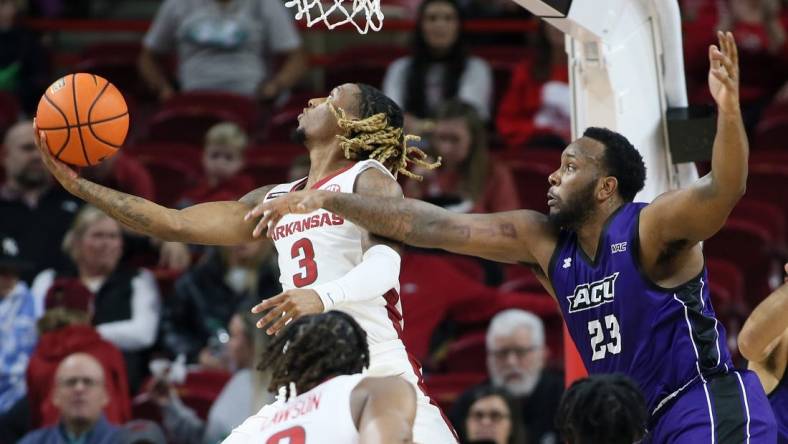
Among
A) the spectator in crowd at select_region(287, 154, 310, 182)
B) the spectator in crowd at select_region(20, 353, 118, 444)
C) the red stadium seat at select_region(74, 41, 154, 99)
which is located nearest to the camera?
the spectator in crowd at select_region(20, 353, 118, 444)

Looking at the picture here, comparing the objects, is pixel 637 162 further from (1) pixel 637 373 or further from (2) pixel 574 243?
(1) pixel 637 373

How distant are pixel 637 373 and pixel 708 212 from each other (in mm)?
686

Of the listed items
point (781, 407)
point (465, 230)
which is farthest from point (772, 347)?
point (465, 230)

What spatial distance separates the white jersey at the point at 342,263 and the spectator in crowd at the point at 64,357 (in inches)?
114

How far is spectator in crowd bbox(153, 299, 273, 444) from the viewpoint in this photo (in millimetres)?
8875

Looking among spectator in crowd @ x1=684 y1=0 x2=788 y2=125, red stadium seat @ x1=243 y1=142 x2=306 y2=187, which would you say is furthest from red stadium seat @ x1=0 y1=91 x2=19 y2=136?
spectator in crowd @ x1=684 y1=0 x2=788 y2=125

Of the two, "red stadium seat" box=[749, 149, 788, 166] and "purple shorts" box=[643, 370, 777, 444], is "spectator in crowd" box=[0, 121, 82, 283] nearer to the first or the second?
"red stadium seat" box=[749, 149, 788, 166]

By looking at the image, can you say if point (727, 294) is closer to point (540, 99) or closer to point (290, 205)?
point (540, 99)

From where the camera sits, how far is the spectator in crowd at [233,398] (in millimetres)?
8875

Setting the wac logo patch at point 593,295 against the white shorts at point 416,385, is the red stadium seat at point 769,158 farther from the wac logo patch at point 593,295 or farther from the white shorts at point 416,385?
the white shorts at point 416,385

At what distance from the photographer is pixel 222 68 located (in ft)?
41.1

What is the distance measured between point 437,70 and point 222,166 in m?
1.79

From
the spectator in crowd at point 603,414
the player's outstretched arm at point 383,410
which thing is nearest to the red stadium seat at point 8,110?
the player's outstretched arm at point 383,410

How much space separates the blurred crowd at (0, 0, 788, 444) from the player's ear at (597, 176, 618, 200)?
7.98ft
